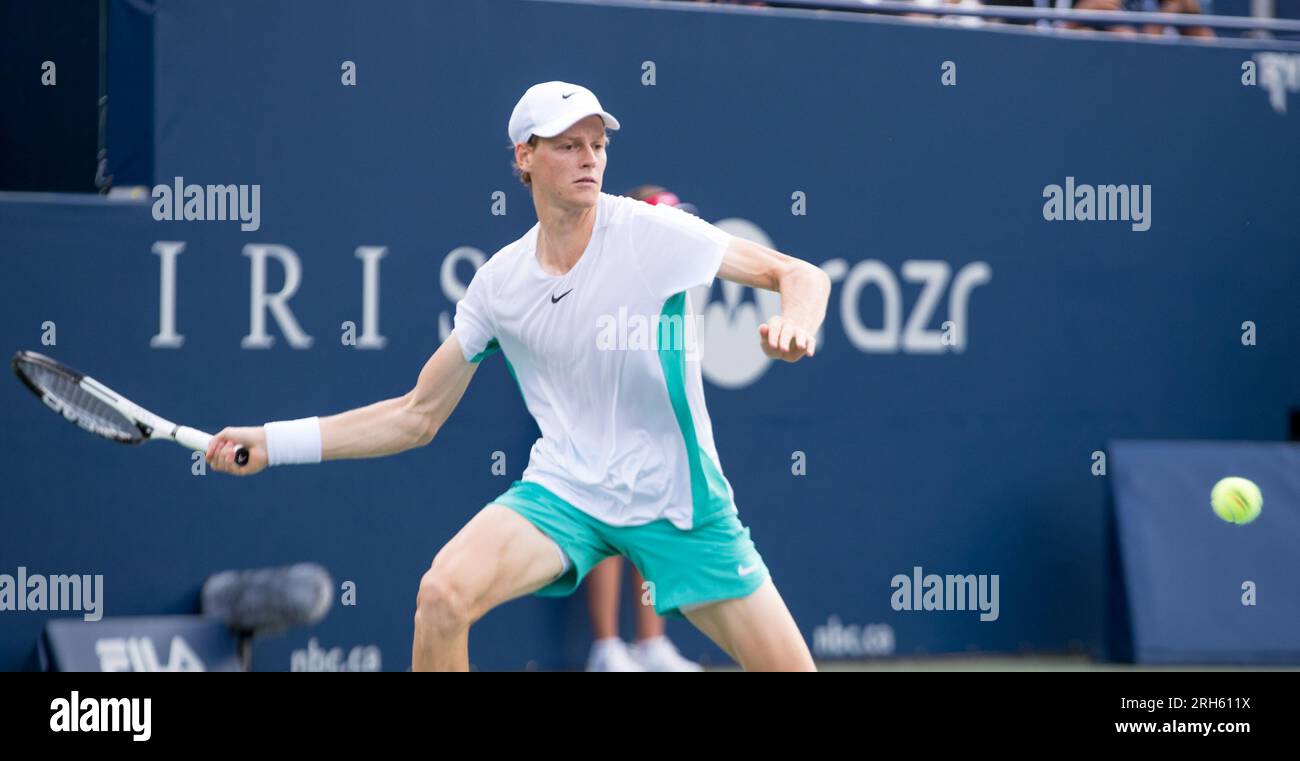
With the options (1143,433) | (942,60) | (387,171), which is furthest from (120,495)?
(1143,433)

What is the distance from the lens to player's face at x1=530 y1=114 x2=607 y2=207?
4742 mm

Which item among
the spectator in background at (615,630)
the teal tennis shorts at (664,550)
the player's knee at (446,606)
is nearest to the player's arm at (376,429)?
the teal tennis shorts at (664,550)

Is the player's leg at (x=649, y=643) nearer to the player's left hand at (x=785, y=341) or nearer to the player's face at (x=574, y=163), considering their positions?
the player's face at (x=574, y=163)

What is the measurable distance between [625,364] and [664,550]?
0.48m

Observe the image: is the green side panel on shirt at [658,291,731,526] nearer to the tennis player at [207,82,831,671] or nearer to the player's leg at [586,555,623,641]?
the tennis player at [207,82,831,671]

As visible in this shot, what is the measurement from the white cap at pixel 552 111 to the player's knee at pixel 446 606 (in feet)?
3.88

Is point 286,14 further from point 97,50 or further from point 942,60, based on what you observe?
point 942,60

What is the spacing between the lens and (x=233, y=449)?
4.84 meters

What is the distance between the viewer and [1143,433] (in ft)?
25.4

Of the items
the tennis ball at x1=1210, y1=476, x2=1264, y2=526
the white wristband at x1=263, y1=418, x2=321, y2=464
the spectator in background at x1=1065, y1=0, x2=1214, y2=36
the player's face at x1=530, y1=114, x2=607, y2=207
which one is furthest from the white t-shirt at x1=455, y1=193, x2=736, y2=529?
the spectator in background at x1=1065, y1=0, x2=1214, y2=36

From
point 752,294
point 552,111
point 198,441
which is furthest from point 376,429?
point 752,294

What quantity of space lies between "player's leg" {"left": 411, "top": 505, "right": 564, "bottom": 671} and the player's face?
0.83 meters

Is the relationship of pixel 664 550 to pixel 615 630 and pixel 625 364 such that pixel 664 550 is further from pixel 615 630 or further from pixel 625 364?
pixel 615 630
